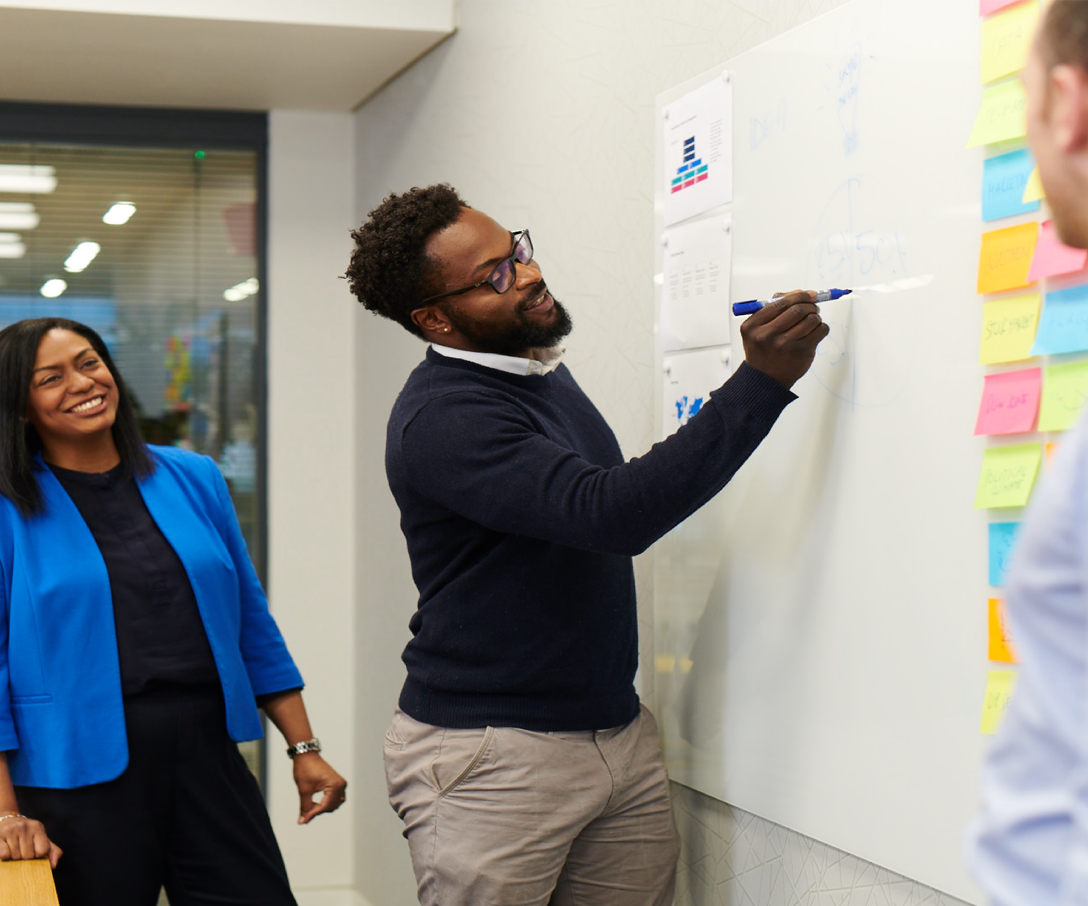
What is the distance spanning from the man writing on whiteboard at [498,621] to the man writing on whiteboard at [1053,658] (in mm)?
829

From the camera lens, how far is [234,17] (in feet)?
8.91

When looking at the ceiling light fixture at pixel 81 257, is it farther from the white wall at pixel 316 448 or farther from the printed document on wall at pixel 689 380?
the printed document on wall at pixel 689 380

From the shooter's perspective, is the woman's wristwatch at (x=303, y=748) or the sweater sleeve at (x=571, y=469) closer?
the sweater sleeve at (x=571, y=469)

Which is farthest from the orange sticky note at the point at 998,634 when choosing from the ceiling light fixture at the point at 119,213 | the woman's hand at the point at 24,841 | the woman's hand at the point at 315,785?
the ceiling light fixture at the point at 119,213

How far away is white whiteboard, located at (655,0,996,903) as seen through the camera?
48.6 inches

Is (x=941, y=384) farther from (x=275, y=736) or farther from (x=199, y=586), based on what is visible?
(x=275, y=736)

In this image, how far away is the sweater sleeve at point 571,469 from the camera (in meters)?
1.30

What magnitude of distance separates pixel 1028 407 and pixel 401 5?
6.74 ft

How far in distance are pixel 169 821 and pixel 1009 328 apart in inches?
56.3

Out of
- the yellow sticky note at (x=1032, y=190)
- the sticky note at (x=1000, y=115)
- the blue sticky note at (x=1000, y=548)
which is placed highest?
the sticky note at (x=1000, y=115)

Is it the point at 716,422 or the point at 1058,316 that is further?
the point at 716,422

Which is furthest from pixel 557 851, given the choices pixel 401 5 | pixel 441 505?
pixel 401 5

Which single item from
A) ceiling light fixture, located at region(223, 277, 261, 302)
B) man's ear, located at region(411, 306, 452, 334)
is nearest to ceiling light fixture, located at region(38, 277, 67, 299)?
ceiling light fixture, located at region(223, 277, 261, 302)

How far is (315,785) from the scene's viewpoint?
200 centimetres
